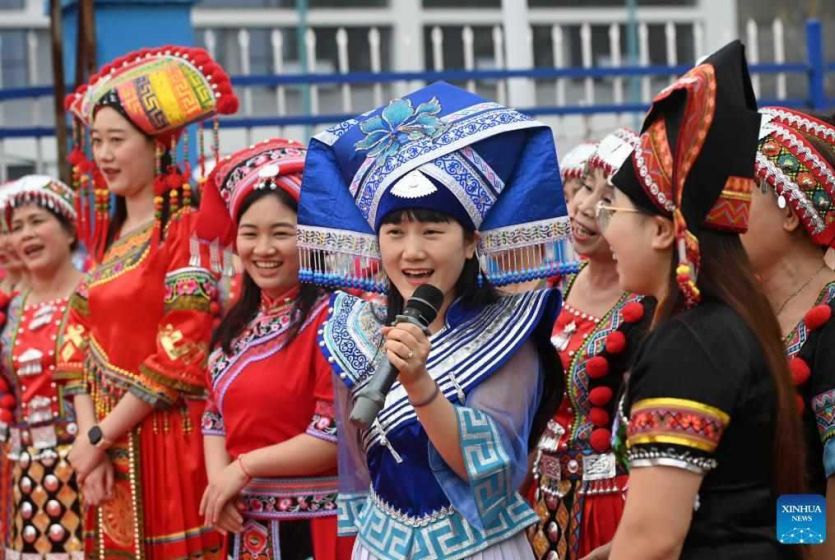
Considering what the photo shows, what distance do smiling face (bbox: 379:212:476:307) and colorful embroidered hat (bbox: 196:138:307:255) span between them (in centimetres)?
94

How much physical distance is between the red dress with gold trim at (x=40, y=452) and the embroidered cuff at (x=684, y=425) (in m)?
3.69

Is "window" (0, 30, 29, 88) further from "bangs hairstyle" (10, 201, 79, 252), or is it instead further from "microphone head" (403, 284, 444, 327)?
"microphone head" (403, 284, 444, 327)

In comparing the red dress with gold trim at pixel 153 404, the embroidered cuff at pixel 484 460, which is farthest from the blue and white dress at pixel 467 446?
the red dress with gold trim at pixel 153 404

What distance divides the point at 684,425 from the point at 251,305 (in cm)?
219

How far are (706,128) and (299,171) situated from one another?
1927mm

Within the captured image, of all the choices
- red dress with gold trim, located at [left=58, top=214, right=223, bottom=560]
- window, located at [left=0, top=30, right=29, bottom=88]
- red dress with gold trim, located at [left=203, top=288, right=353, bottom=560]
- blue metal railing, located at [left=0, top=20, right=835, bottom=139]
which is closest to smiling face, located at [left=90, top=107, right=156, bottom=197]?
red dress with gold trim, located at [left=58, top=214, right=223, bottom=560]

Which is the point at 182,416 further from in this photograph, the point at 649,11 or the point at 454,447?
the point at 649,11

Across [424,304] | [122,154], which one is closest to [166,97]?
[122,154]

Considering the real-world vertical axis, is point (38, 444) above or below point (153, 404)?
below

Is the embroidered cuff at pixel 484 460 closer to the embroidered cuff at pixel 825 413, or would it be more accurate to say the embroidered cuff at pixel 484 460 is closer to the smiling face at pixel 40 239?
the embroidered cuff at pixel 825 413

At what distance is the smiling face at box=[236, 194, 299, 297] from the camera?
4527 millimetres

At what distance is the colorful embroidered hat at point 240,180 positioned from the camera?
4.55 metres

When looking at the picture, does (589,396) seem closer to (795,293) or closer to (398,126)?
(795,293)

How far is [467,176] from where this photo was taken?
3592mm
